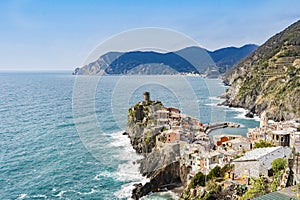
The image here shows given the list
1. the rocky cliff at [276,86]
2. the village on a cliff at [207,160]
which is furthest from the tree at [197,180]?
the rocky cliff at [276,86]

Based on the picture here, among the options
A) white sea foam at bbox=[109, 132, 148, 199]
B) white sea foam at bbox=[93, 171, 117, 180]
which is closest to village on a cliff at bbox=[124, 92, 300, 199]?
white sea foam at bbox=[109, 132, 148, 199]

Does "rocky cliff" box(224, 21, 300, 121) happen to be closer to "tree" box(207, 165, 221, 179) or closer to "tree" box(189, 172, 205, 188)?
"tree" box(207, 165, 221, 179)

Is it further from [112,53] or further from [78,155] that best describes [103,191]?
[112,53]

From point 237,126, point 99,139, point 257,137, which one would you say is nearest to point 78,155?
point 99,139

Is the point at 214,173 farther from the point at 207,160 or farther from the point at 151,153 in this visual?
the point at 151,153

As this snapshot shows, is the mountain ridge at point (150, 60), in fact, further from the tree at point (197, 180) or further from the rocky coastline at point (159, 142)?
the rocky coastline at point (159, 142)
